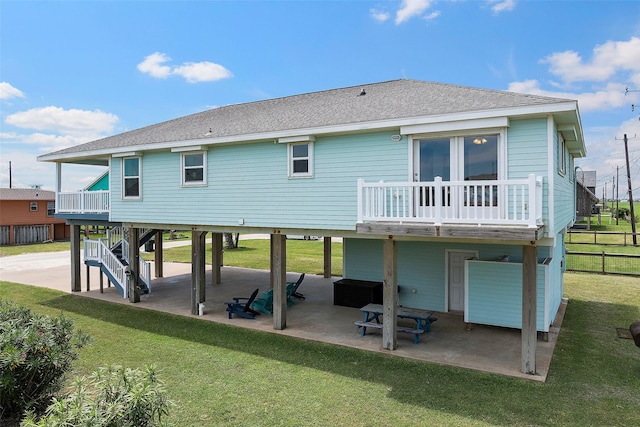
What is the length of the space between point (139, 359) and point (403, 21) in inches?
626

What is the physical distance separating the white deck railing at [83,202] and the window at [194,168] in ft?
12.5

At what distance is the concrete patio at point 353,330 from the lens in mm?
8617

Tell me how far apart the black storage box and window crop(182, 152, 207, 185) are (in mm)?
5634

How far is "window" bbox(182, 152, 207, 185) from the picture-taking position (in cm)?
1197

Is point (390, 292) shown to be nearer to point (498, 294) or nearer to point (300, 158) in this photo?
point (498, 294)

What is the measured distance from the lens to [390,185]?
8.20 m

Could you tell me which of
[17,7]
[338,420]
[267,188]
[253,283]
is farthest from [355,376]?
[17,7]

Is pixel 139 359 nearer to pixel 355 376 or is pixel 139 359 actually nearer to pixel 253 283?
pixel 355 376

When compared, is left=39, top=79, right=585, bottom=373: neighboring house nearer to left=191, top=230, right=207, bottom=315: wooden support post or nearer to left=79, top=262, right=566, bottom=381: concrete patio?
left=191, top=230, right=207, bottom=315: wooden support post

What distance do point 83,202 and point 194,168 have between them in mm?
5708

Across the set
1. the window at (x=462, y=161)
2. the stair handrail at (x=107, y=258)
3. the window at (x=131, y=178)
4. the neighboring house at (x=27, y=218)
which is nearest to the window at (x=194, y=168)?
the window at (x=131, y=178)

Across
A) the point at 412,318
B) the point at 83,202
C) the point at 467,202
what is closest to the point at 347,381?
the point at 412,318

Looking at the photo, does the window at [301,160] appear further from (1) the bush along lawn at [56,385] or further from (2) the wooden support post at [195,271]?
(1) the bush along lawn at [56,385]

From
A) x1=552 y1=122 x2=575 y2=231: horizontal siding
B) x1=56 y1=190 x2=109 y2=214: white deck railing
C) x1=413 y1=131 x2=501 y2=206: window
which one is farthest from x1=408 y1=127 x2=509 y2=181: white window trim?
x1=56 y1=190 x2=109 y2=214: white deck railing
